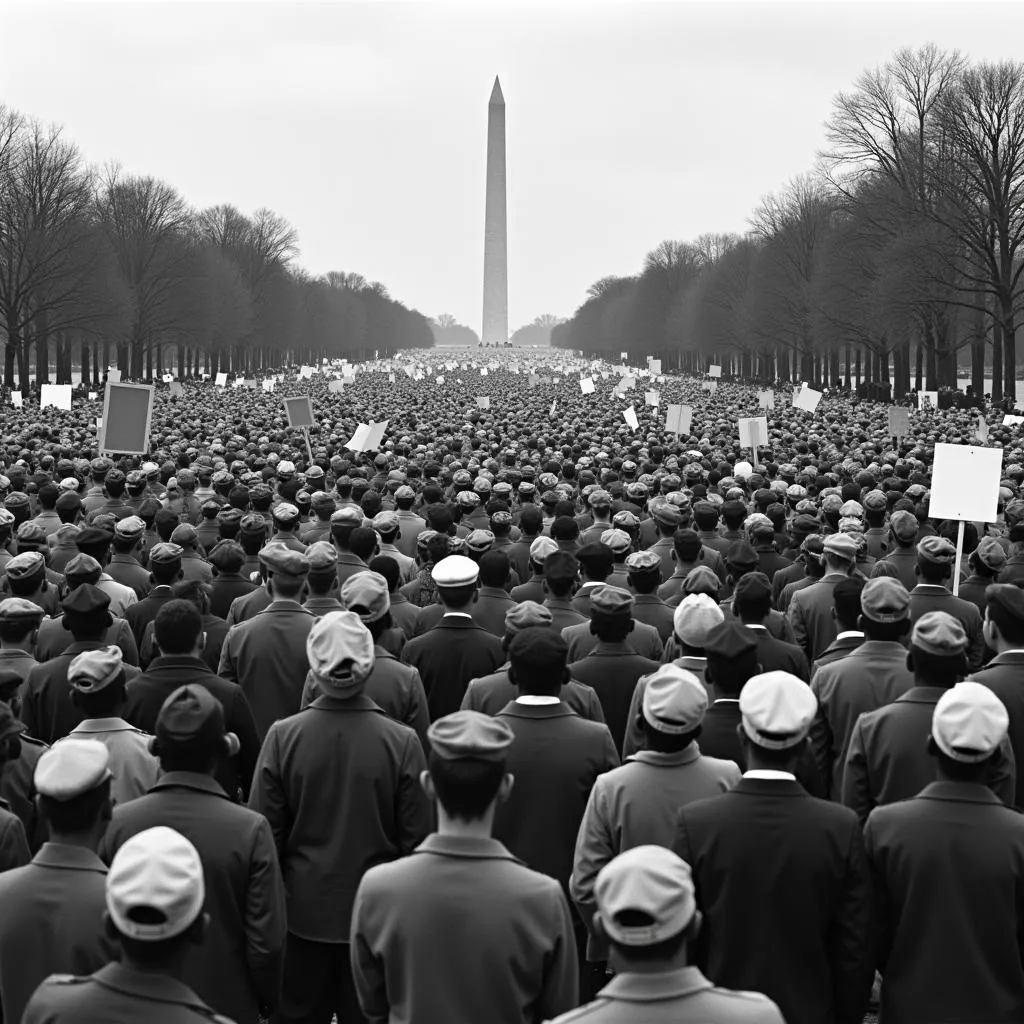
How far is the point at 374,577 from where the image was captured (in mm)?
6930

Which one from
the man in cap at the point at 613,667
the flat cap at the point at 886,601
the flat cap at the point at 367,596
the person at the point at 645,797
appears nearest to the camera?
the person at the point at 645,797

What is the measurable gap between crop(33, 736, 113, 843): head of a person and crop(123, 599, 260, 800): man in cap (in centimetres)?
183

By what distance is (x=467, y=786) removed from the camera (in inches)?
156

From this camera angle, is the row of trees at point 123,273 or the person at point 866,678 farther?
the row of trees at point 123,273

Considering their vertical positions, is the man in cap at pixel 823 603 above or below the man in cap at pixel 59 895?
above

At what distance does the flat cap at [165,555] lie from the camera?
8.73 m

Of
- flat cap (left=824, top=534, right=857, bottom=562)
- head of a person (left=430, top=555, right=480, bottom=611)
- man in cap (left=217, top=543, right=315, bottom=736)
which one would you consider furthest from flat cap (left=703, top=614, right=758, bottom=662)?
flat cap (left=824, top=534, right=857, bottom=562)

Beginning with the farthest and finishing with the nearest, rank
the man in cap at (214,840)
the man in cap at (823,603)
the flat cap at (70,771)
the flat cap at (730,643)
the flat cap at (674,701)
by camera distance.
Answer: the man in cap at (823,603)
the flat cap at (730,643)
the flat cap at (674,701)
the man in cap at (214,840)
the flat cap at (70,771)

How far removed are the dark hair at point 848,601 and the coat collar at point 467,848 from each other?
157 inches

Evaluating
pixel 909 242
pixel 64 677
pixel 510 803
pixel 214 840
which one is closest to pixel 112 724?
pixel 214 840

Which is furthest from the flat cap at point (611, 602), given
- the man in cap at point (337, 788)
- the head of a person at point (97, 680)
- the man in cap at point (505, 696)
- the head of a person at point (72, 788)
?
the head of a person at point (72, 788)

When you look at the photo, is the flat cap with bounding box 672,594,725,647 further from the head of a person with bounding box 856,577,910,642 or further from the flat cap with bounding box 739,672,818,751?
the flat cap with bounding box 739,672,818,751

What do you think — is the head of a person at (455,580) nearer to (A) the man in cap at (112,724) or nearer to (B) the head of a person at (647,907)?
(A) the man in cap at (112,724)

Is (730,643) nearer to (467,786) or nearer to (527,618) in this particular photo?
(527,618)
